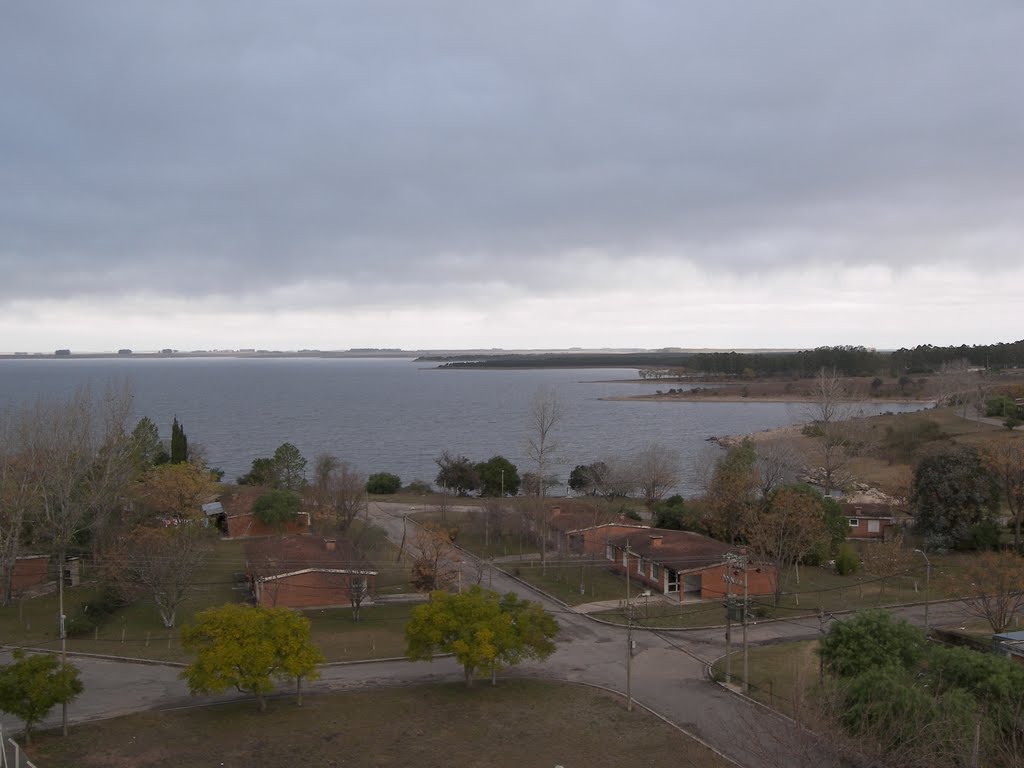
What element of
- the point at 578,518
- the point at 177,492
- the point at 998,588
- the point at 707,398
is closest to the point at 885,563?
the point at 998,588

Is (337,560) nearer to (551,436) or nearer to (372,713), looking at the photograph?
(372,713)

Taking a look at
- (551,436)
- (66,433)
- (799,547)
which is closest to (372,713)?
(799,547)

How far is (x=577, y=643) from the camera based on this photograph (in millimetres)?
27906

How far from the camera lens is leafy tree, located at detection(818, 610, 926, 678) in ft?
68.0

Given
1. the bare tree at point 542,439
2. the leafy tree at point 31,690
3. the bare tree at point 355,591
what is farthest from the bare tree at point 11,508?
the bare tree at point 542,439

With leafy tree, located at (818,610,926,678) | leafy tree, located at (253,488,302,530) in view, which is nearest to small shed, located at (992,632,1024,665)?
leafy tree, located at (818,610,926,678)

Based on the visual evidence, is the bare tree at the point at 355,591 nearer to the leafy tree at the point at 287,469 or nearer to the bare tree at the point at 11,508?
the bare tree at the point at 11,508

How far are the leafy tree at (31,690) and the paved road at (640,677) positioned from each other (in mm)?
1962

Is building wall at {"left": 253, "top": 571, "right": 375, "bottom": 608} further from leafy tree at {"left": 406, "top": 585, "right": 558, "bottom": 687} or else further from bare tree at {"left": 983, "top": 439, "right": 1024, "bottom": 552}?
bare tree at {"left": 983, "top": 439, "right": 1024, "bottom": 552}

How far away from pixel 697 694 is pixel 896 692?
6.79 metres

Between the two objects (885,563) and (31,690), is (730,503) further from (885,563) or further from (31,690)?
(31,690)

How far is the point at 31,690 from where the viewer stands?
19016 mm

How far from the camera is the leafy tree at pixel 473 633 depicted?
22.9 m

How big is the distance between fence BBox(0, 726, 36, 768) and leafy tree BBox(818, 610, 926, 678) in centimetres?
2020
